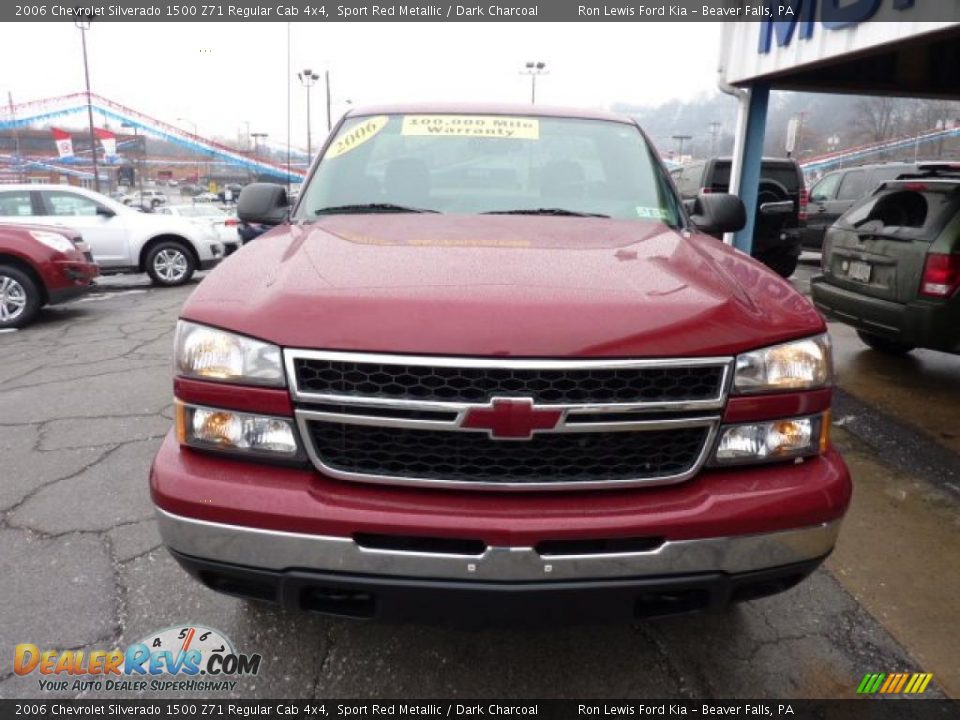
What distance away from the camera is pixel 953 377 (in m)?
5.51

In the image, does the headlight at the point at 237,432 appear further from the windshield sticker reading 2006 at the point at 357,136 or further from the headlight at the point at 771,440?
the windshield sticker reading 2006 at the point at 357,136

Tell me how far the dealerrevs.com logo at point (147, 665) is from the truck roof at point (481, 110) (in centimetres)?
245

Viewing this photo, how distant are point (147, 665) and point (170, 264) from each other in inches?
390

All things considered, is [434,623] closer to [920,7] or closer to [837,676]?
[837,676]

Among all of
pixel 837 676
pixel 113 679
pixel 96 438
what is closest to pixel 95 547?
pixel 113 679

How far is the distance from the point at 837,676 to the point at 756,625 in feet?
0.97

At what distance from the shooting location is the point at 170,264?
429 inches

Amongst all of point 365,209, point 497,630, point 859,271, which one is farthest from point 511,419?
point 859,271

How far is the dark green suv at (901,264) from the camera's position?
4.51m

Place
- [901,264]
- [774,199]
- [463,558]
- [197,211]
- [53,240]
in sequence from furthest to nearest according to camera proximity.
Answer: [197,211], [774,199], [53,240], [901,264], [463,558]

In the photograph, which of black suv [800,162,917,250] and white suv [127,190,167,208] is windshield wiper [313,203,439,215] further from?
white suv [127,190,167,208]

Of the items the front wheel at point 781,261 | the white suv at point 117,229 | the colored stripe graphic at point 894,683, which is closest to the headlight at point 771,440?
the colored stripe graphic at point 894,683

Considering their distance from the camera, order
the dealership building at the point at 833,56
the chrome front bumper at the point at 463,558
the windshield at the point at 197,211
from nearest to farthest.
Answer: the chrome front bumper at the point at 463,558, the dealership building at the point at 833,56, the windshield at the point at 197,211

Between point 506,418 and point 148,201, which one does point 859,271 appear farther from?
point 148,201
